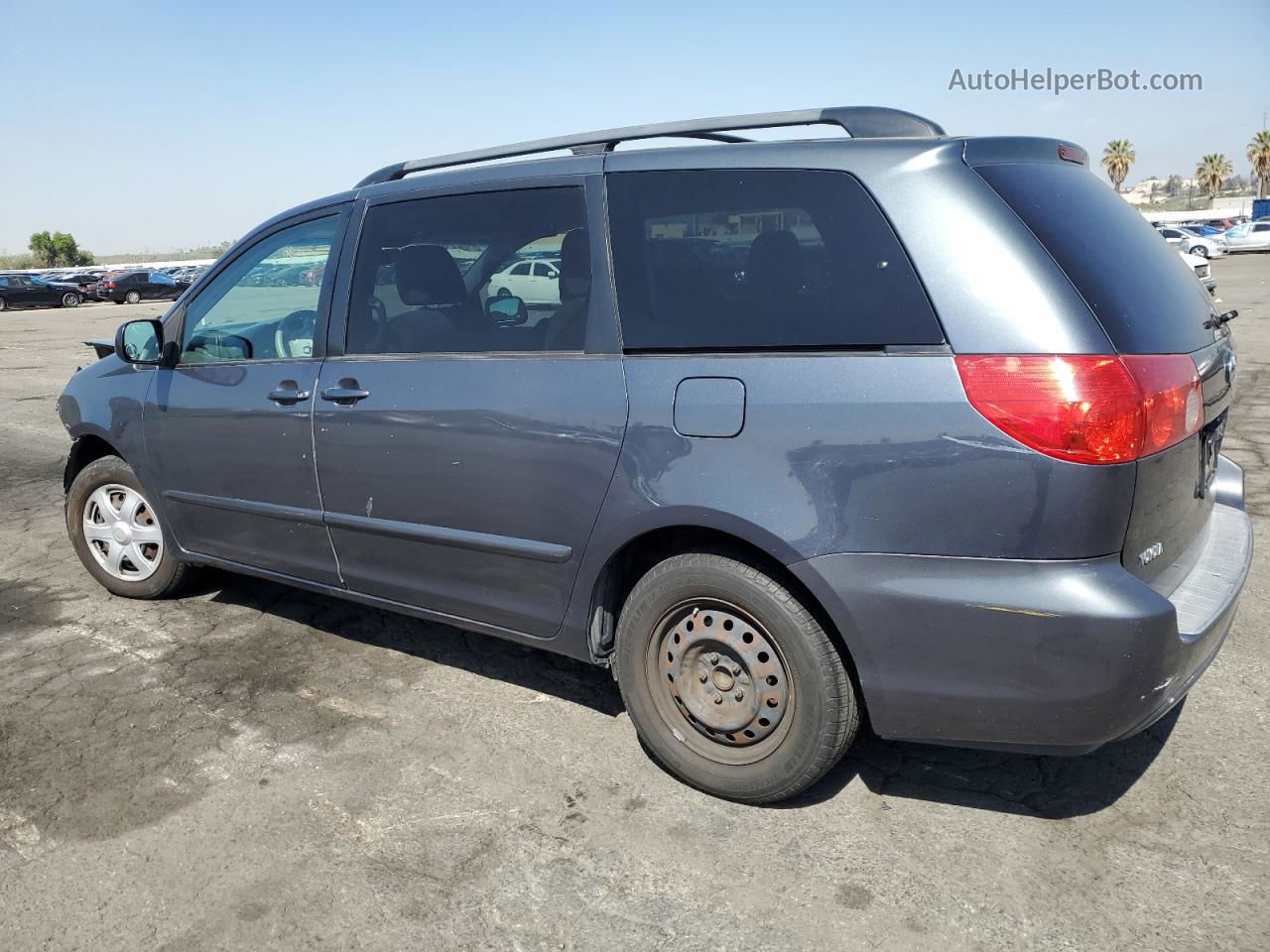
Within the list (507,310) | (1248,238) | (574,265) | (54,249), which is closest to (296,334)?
(507,310)

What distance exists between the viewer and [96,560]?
4.96 m

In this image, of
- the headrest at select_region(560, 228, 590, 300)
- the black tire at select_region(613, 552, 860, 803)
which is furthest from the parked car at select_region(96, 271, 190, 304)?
the black tire at select_region(613, 552, 860, 803)

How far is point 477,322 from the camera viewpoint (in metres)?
3.48

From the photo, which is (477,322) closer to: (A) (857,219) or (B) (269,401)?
(B) (269,401)

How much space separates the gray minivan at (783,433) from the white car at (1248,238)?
45158mm

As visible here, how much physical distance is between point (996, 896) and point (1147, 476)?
43.0 inches

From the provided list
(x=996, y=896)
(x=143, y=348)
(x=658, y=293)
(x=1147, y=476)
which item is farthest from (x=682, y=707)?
(x=143, y=348)

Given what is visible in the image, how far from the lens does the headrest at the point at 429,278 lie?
11.8 ft

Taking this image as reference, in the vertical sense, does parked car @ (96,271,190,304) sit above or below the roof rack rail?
below

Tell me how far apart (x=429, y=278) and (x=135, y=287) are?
42812 mm

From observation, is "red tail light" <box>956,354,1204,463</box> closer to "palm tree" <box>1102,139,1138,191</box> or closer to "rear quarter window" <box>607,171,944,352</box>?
"rear quarter window" <box>607,171,944,352</box>

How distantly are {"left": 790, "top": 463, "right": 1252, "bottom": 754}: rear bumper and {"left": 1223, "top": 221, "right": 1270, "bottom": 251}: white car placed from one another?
152ft

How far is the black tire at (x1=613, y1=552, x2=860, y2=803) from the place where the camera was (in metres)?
2.79

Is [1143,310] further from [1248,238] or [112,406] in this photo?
[1248,238]
